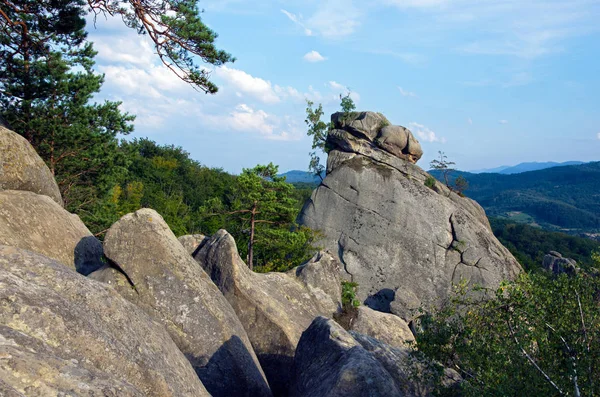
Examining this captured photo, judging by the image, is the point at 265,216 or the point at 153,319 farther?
the point at 265,216

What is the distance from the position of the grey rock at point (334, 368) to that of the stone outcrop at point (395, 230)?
2172cm

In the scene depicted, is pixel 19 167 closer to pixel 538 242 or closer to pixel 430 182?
pixel 430 182

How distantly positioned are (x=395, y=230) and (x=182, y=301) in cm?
2484

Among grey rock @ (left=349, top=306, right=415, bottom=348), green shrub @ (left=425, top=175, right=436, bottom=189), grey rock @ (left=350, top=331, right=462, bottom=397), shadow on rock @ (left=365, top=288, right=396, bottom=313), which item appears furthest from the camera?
green shrub @ (left=425, top=175, right=436, bottom=189)

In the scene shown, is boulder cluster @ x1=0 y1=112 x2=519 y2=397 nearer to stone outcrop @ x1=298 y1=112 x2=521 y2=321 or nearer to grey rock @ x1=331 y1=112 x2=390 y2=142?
stone outcrop @ x1=298 y1=112 x2=521 y2=321

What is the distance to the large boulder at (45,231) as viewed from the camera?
12648 mm

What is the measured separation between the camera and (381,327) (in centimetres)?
1916

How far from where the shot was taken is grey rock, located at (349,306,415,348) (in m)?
18.6

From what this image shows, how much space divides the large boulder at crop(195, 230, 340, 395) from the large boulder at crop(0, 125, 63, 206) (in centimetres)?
524

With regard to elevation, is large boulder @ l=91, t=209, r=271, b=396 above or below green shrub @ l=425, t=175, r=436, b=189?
below

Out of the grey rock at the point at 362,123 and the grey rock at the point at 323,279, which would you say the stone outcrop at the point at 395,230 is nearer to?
the grey rock at the point at 362,123

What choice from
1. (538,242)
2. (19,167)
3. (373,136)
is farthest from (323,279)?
(538,242)

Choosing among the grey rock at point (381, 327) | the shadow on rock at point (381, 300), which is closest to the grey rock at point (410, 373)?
the grey rock at point (381, 327)

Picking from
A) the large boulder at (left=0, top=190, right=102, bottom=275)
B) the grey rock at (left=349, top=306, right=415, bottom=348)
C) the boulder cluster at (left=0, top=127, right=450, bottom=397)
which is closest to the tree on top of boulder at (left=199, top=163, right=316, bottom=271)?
the boulder cluster at (left=0, top=127, right=450, bottom=397)
